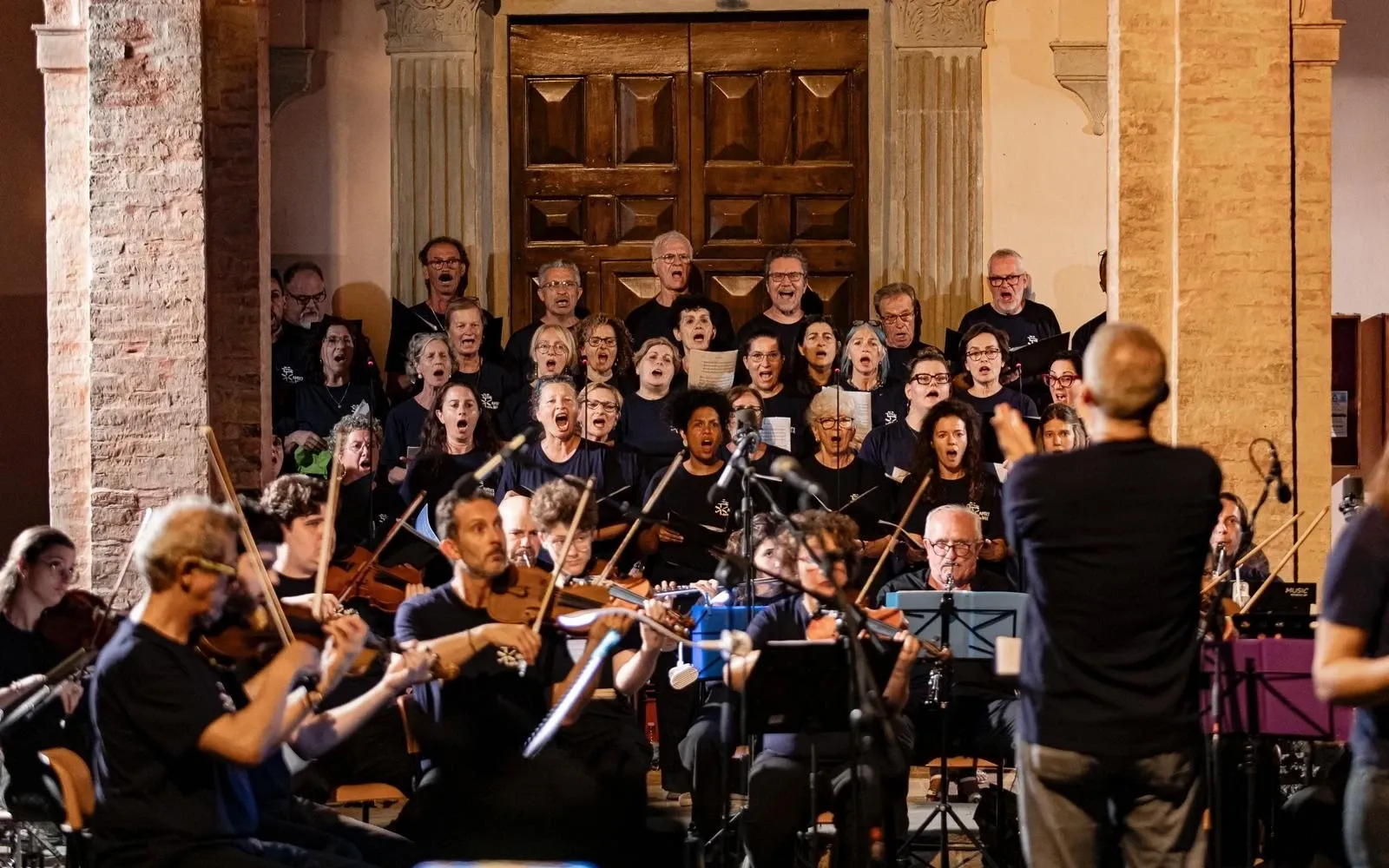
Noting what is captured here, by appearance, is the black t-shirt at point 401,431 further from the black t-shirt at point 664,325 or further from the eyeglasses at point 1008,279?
the eyeglasses at point 1008,279

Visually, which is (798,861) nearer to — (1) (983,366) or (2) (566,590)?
(2) (566,590)

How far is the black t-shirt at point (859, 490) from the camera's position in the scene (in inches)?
312

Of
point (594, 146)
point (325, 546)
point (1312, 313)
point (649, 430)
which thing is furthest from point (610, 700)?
point (594, 146)

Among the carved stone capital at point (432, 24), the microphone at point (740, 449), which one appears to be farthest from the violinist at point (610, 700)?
the carved stone capital at point (432, 24)

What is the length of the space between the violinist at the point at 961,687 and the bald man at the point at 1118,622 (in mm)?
2629

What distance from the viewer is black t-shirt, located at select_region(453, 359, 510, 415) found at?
9.20 m

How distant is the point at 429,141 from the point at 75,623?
225 inches

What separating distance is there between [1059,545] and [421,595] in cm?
244

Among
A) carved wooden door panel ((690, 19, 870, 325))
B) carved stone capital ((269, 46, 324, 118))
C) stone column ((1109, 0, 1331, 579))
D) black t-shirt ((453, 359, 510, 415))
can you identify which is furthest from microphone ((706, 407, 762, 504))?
carved stone capital ((269, 46, 324, 118))

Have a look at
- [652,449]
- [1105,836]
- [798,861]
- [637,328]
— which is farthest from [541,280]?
[1105,836]

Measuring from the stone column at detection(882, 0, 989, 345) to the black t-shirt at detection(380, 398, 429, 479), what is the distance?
3.59 meters

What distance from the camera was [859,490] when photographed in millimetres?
7988

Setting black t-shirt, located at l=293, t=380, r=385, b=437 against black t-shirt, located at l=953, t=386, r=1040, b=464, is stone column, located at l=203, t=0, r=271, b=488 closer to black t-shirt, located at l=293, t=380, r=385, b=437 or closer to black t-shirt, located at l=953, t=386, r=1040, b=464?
black t-shirt, located at l=293, t=380, r=385, b=437

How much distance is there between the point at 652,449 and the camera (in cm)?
841
